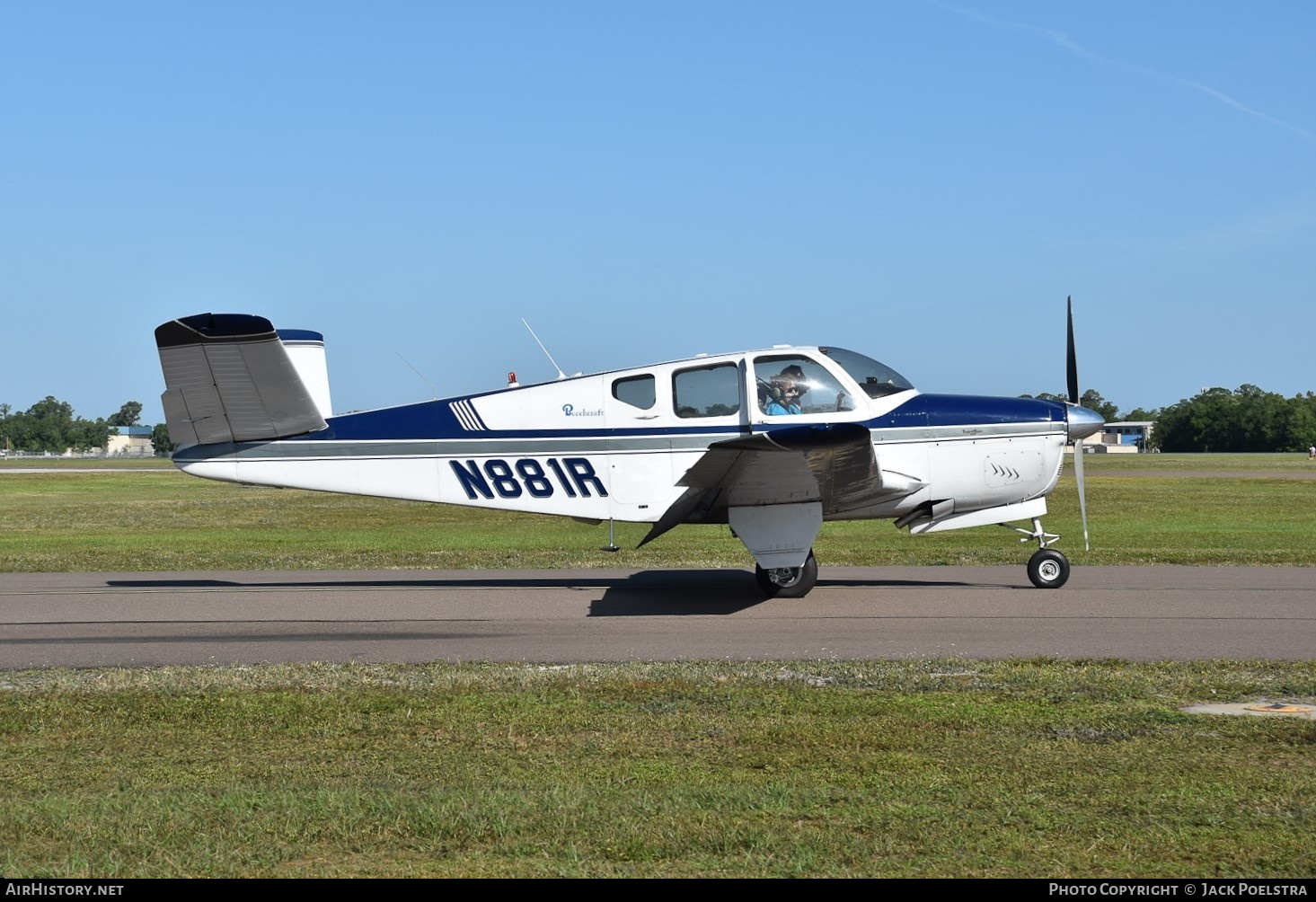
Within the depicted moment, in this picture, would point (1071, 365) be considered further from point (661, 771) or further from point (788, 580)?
point (661, 771)

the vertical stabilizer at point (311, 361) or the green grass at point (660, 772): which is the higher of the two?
the vertical stabilizer at point (311, 361)

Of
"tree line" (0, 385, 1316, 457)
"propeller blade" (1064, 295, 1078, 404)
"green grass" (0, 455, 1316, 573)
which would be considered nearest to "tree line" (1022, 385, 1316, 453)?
"tree line" (0, 385, 1316, 457)

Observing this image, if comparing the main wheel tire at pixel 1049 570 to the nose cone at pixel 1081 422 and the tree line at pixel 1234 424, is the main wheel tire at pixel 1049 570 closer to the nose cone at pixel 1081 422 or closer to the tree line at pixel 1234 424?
the nose cone at pixel 1081 422

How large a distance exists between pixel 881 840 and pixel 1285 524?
78.5 ft

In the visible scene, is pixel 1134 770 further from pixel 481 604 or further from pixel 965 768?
pixel 481 604

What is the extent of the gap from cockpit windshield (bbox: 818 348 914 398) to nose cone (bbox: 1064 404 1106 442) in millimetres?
1754

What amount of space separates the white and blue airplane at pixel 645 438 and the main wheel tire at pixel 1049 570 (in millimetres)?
20

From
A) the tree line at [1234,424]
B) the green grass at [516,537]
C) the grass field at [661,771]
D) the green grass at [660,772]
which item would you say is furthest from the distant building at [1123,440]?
the green grass at [660,772]

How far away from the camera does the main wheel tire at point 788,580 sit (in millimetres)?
12414

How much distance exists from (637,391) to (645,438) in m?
0.52

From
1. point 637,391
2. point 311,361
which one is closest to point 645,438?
point 637,391

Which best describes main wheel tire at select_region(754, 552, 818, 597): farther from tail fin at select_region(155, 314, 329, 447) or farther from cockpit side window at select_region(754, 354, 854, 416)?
tail fin at select_region(155, 314, 329, 447)

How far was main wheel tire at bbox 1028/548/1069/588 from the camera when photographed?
12.8 m

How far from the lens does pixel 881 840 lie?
4555 millimetres
